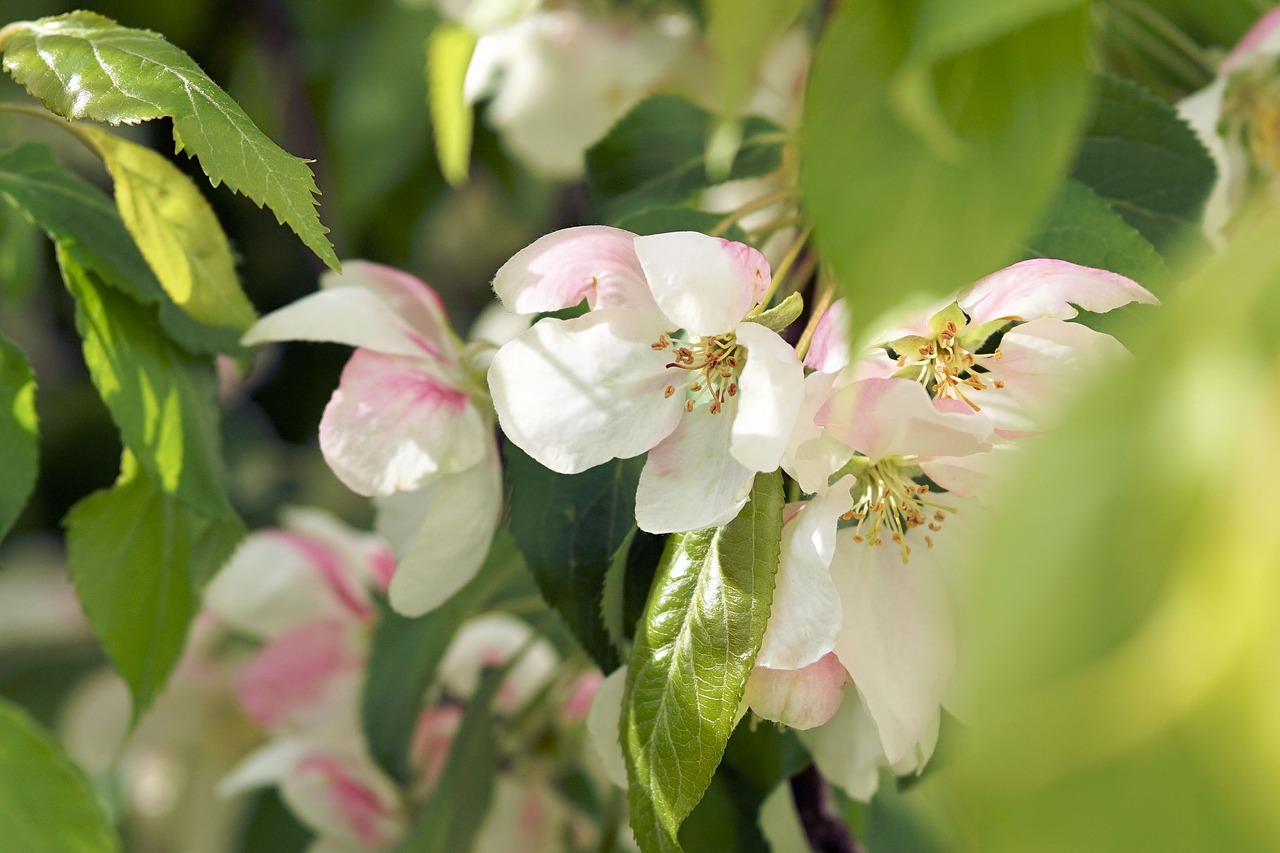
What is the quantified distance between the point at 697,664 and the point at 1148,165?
0.24m

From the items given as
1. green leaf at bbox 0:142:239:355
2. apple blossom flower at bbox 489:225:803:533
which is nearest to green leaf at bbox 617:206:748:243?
apple blossom flower at bbox 489:225:803:533

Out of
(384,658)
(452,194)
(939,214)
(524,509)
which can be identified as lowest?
(452,194)

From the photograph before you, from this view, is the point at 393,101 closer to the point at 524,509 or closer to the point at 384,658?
the point at 384,658

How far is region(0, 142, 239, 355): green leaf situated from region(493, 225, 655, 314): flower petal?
0.14 meters

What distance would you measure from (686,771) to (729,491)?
64 mm

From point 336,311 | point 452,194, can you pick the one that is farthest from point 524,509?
point 452,194

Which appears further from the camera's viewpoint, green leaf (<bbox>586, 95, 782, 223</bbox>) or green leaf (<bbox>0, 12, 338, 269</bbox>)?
green leaf (<bbox>586, 95, 782, 223</bbox>)

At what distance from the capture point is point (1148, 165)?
404mm

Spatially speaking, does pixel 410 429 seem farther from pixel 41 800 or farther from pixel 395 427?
pixel 41 800

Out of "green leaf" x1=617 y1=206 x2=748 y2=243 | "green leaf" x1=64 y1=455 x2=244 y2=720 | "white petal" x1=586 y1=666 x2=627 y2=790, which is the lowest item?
"green leaf" x1=64 y1=455 x2=244 y2=720

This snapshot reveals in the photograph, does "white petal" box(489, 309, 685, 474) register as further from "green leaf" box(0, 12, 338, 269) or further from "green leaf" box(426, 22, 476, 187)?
"green leaf" box(426, 22, 476, 187)

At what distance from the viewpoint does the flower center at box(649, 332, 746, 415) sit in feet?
1.05

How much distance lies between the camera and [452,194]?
45.4 inches

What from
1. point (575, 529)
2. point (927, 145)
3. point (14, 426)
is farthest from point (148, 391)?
point (927, 145)
